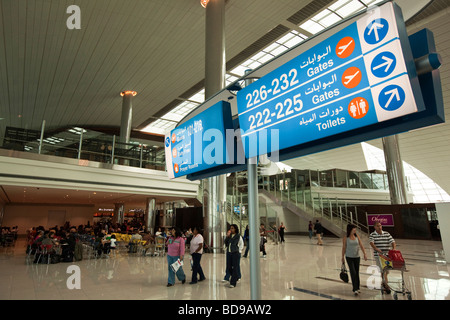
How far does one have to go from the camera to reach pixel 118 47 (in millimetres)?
17875

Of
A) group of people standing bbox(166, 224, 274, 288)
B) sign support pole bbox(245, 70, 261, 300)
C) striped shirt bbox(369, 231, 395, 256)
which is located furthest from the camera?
group of people standing bbox(166, 224, 274, 288)

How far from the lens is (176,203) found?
26.5 m

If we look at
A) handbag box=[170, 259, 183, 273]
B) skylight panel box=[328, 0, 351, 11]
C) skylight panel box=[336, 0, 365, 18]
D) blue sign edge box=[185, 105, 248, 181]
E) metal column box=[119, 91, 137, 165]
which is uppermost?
skylight panel box=[328, 0, 351, 11]

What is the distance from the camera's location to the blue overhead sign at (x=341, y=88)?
1.84m

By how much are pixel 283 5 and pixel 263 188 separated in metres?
16.7

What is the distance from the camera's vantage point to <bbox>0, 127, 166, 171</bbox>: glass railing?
11134 mm

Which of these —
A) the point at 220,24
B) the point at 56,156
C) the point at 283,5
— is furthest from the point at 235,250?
the point at 283,5

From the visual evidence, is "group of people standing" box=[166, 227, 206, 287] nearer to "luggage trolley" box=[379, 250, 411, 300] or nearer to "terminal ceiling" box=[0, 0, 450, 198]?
"luggage trolley" box=[379, 250, 411, 300]

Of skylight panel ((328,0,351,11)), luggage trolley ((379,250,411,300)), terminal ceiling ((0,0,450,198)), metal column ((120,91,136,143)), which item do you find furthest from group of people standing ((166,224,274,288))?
metal column ((120,91,136,143))

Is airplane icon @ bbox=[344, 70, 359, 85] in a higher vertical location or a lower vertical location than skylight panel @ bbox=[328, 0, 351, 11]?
lower

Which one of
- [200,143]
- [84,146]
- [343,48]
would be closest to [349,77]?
[343,48]

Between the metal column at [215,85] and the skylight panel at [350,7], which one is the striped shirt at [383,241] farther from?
the skylight panel at [350,7]

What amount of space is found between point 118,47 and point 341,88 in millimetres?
18763

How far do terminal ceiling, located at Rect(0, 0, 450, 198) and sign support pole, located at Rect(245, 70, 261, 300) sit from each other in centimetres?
1152
